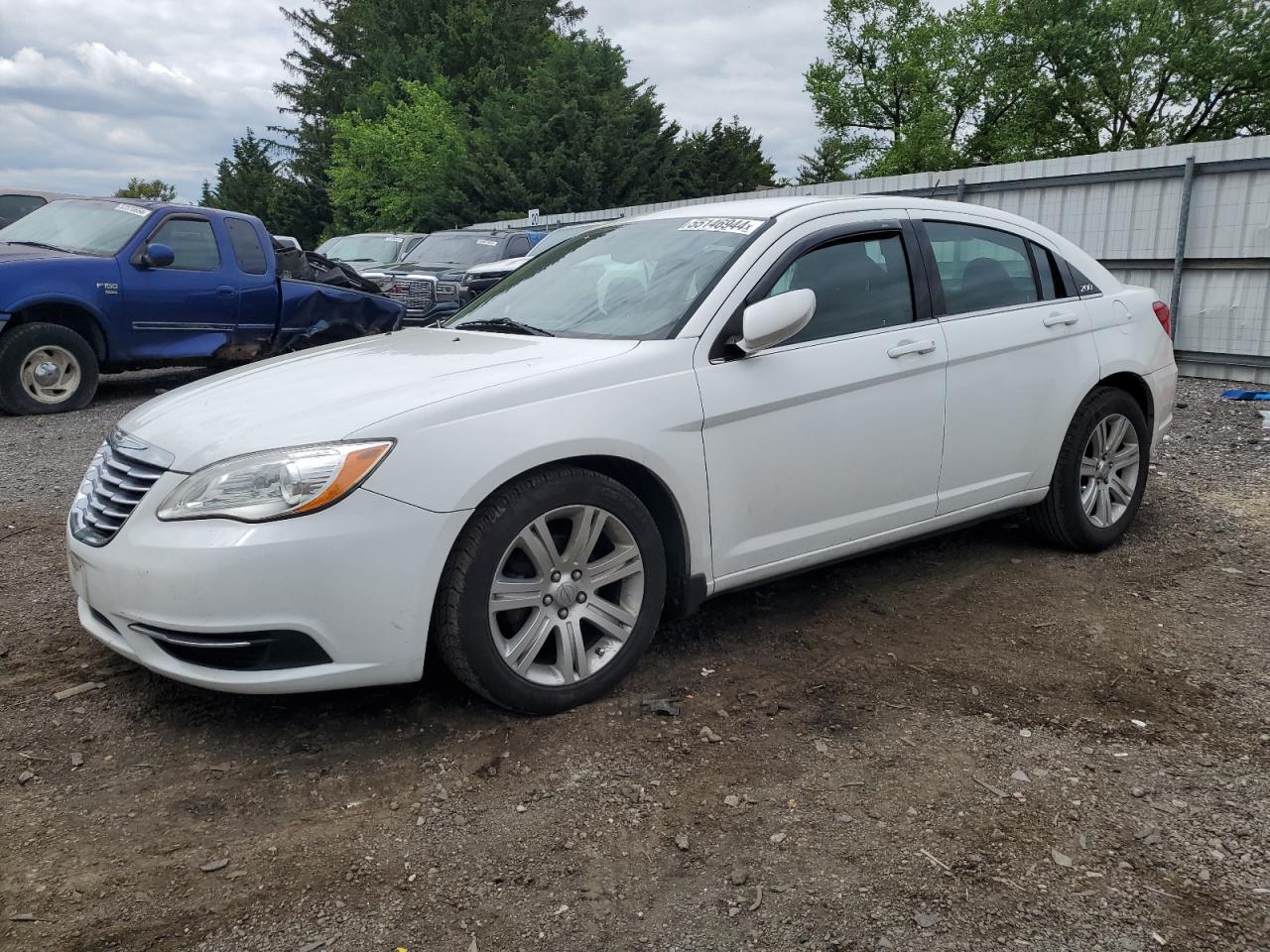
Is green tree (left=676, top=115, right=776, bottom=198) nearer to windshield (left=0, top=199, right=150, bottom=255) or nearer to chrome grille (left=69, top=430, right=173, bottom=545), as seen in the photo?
windshield (left=0, top=199, right=150, bottom=255)

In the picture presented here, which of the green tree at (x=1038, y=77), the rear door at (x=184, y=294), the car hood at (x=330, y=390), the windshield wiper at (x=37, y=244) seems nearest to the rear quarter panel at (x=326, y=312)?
the rear door at (x=184, y=294)

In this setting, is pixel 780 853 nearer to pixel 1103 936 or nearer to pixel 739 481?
pixel 1103 936

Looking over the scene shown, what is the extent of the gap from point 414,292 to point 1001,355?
1052cm

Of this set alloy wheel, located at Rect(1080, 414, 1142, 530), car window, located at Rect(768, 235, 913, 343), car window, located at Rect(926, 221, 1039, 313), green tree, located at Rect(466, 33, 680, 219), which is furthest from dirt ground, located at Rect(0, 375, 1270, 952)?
green tree, located at Rect(466, 33, 680, 219)

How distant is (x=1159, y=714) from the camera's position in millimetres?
3387

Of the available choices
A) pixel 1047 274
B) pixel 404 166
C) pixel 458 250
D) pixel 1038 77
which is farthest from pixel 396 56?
pixel 1047 274

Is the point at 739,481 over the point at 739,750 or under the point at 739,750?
over

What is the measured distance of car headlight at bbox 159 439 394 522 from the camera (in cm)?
292

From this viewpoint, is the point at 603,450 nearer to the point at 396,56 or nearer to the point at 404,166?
the point at 404,166

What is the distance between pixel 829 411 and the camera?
385 centimetres

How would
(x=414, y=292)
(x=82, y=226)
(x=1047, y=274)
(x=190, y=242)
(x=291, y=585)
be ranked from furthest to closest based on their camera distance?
1. (x=414, y=292)
2. (x=190, y=242)
3. (x=82, y=226)
4. (x=1047, y=274)
5. (x=291, y=585)

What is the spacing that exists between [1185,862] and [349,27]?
66.7 meters

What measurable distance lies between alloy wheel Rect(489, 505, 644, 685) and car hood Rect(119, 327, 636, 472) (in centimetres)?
50

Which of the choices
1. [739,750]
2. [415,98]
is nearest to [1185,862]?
[739,750]
